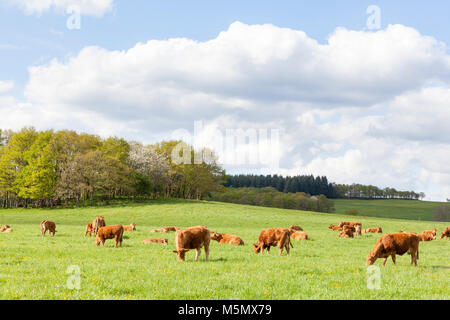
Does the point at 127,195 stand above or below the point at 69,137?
below

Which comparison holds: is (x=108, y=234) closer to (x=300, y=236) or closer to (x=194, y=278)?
(x=194, y=278)

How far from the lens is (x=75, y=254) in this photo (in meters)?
16.7

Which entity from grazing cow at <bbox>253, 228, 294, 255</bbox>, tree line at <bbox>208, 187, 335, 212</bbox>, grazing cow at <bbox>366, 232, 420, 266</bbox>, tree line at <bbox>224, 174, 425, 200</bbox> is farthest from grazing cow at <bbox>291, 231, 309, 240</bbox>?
tree line at <bbox>224, 174, 425, 200</bbox>

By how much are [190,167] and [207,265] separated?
273 ft

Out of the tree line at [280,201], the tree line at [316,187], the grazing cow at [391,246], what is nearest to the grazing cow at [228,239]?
the grazing cow at [391,246]

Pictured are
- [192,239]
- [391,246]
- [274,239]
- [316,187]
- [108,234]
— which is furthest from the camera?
[316,187]

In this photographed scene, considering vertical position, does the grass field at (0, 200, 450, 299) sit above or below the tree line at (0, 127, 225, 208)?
below

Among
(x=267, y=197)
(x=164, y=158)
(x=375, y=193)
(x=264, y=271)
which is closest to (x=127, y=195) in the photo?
(x=164, y=158)

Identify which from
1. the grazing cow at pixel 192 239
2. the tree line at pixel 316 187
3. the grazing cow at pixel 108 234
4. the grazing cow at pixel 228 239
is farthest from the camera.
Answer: the tree line at pixel 316 187

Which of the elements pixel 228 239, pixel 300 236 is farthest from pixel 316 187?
pixel 228 239

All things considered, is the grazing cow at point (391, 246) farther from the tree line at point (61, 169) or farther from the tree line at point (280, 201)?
the tree line at point (280, 201)

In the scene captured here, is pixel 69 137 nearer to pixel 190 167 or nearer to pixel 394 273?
pixel 190 167

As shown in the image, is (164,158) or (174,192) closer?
(164,158)

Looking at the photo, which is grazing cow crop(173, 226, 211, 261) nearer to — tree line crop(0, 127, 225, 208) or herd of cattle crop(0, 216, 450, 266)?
herd of cattle crop(0, 216, 450, 266)
